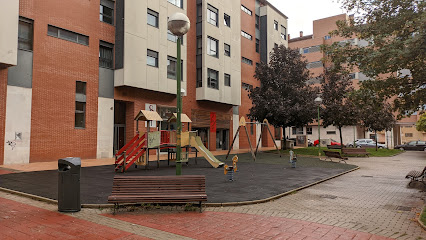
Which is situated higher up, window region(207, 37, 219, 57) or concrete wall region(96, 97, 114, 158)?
window region(207, 37, 219, 57)

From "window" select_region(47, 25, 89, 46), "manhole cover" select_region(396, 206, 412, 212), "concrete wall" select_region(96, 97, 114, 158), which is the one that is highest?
"window" select_region(47, 25, 89, 46)

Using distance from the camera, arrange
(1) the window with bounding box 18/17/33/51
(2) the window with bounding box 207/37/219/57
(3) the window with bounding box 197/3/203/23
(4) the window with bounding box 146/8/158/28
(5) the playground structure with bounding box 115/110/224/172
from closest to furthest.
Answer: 1. (5) the playground structure with bounding box 115/110/224/172
2. (1) the window with bounding box 18/17/33/51
3. (4) the window with bounding box 146/8/158/28
4. (3) the window with bounding box 197/3/203/23
5. (2) the window with bounding box 207/37/219/57

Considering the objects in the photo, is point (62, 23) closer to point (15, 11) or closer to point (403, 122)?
point (15, 11)

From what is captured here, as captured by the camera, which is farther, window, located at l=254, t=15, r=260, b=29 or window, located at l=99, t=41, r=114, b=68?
window, located at l=254, t=15, r=260, b=29

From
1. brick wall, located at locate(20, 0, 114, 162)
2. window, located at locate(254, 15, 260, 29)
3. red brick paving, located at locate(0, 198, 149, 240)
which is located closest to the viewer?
red brick paving, located at locate(0, 198, 149, 240)

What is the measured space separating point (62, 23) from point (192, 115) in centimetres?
1334

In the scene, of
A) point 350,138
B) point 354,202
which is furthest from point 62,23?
point 350,138

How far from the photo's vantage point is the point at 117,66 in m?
22.1

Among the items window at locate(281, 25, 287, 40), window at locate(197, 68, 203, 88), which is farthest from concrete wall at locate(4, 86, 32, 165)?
window at locate(281, 25, 287, 40)

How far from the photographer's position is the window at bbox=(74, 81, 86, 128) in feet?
66.0

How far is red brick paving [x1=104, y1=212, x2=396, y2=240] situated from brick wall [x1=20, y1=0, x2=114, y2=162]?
1413 cm

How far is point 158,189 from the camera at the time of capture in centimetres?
696

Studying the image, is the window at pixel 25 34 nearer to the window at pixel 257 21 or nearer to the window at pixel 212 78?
the window at pixel 212 78

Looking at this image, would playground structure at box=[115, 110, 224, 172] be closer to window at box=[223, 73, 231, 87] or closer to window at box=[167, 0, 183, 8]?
window at box=[167, 0, 183, 8]
